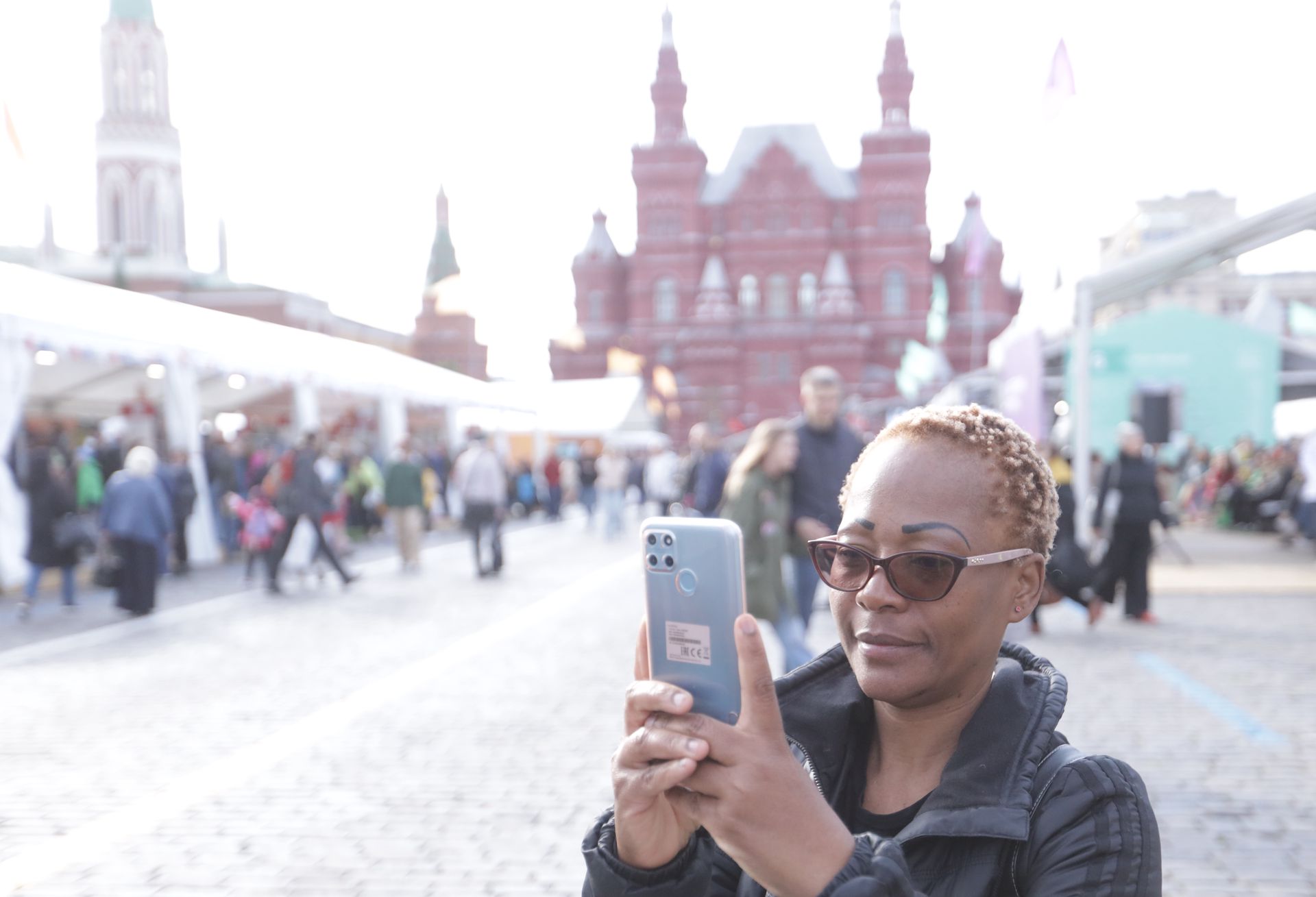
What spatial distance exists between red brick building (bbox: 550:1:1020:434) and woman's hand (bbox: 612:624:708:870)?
6177cm

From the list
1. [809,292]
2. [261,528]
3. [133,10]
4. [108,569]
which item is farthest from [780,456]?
[133,10]

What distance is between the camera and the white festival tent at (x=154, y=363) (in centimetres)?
1191

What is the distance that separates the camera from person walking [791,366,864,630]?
6156 millimetres

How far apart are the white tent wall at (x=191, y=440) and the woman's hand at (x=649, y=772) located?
14.7 m

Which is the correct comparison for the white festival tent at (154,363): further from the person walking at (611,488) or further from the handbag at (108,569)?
the person walking at (611,488)

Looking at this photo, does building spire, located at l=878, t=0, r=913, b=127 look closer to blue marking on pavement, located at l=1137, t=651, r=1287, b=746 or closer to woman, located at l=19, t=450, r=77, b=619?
woman, located at l=19, t=450, r=77, b=619

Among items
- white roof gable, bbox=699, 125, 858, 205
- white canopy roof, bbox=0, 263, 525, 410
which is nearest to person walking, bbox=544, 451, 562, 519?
white canopy roof, bbox=0, 263, 525, 410

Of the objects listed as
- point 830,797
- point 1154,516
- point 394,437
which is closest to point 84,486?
point 394,437

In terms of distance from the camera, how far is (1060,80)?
13.1 metres

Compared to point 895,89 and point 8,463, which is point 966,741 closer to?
point 8,463

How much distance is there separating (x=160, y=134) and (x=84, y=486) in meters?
58.0

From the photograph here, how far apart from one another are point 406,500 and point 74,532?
4356 mm

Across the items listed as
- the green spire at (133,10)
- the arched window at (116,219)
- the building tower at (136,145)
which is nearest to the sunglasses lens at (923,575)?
the building tower at (136,145)

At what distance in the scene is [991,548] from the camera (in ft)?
4.50
